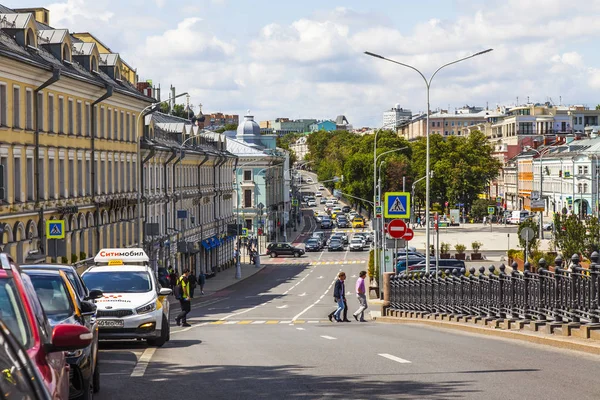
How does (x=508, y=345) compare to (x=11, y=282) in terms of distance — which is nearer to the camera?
(x=11, y=282)

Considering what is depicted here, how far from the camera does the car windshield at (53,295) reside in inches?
457

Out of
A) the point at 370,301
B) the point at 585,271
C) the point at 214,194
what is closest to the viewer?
the point at 585,271

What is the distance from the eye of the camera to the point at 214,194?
88062mm

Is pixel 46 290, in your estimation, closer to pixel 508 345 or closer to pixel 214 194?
pixel 508 345

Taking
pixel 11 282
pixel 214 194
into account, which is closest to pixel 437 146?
pixel 214 194

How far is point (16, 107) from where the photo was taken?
129 feet

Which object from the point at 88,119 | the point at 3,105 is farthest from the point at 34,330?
the point at 88,119

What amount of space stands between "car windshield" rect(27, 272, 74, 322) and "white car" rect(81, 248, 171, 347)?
622 centimetres

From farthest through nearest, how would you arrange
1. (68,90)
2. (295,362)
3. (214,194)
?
(214,194), (68,90), (295,362)

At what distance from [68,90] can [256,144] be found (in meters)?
89.9

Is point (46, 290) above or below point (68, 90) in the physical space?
below

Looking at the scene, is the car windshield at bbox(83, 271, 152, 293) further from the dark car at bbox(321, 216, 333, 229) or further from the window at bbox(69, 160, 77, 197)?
the dark car at bbox(321, 216, 333, 229)

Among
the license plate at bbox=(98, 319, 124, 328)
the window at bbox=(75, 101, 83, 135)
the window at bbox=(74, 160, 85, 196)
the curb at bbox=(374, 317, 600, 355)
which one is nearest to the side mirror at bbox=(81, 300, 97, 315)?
the license plate at bbox=(98, 319, 124, 328)

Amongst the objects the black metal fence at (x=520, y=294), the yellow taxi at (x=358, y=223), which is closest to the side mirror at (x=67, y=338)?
the black metal fence at (x=520, y=294)
